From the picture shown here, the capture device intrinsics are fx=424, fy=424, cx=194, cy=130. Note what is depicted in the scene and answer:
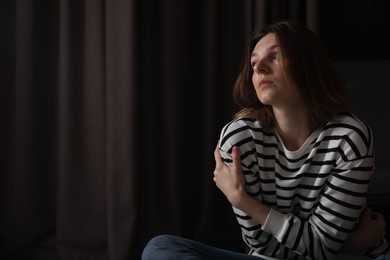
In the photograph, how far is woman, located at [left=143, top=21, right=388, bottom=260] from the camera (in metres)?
0.99

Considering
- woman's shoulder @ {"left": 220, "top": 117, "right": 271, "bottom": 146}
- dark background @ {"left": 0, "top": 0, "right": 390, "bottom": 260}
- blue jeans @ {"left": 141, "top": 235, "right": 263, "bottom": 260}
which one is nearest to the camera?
blue jeans @ {"left": 141, "top": 235, "right": 263, "bottom": 260}

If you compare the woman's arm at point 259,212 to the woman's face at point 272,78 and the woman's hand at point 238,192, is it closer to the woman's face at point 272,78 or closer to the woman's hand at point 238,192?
the woman's hand at point 238,192

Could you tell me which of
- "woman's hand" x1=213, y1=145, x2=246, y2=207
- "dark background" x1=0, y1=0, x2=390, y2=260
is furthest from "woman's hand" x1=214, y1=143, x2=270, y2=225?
"dark background" x1=0, y1=0, x2=390, y2=260

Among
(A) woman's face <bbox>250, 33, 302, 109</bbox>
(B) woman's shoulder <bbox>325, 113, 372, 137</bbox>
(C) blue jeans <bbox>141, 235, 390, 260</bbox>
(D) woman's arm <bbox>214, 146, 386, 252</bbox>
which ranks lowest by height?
(C) blue jeans <bbox>141, 235, 390, 260</bbox>

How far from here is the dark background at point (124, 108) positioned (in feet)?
5.13

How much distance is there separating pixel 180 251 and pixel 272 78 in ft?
1.53

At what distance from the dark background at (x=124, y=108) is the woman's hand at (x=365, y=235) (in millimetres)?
584

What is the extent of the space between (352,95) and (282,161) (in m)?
0.61

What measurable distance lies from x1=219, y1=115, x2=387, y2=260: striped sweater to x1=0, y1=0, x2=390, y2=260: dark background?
57cm

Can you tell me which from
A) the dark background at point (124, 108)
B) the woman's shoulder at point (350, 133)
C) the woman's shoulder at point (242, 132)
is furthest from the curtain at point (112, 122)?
the woman's shoulder at point (350, 133)

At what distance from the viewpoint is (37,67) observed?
1.67m

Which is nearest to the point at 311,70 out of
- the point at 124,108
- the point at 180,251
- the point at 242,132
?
the point at 242,132

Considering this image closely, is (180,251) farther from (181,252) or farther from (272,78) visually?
(272,78)

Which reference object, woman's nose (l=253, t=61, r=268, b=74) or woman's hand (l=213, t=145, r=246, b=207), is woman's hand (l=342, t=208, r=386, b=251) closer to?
woman's hand (l=213, t=145, r=246, b=207)
